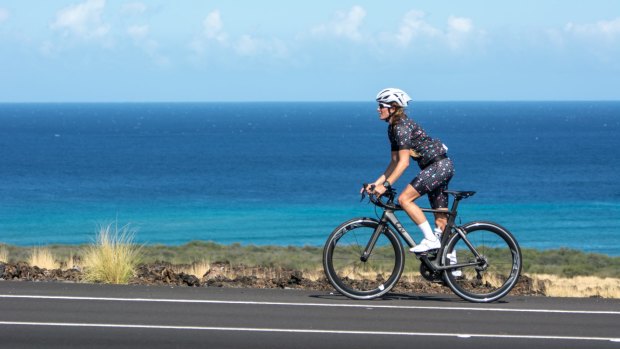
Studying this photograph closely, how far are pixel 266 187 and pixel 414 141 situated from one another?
74267 mm

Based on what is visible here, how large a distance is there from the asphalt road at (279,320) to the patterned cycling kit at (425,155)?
3.62 feet

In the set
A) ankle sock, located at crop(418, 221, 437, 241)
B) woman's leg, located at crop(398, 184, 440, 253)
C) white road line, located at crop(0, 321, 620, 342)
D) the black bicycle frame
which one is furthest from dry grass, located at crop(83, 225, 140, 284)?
ankle sock, located at crop(418, 221, 437, 241)

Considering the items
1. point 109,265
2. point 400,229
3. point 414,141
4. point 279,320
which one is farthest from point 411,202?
point 109,265

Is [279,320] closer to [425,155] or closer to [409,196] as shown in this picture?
[409,196]

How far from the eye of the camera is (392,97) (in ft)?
32.9

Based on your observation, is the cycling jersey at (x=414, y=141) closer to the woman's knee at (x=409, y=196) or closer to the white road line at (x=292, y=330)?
the woman's knee at (x=409, y=196)

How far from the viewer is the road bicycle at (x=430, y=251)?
9.96 meters

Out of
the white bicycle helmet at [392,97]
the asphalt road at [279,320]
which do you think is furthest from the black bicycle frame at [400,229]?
the white bicycle helmet at [392,97]

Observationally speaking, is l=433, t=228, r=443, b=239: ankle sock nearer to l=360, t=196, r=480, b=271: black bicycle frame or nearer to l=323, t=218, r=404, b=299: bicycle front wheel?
l=360, t=196, r=480, b=271: black bicycle frame

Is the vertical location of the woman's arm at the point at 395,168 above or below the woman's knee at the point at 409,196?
above

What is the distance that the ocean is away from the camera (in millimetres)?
54406

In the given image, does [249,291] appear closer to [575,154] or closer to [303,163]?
[303,163]

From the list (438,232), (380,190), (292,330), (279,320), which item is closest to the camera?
(292,330)

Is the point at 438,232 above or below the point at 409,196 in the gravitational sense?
below
